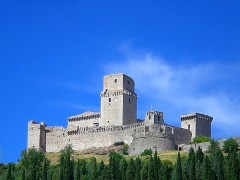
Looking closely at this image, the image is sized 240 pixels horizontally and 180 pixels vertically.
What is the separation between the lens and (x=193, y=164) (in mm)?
89812

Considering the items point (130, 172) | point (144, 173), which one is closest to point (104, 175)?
point (130, 172)

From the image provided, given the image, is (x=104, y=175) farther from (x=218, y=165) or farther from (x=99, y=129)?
(x=99, y=129)

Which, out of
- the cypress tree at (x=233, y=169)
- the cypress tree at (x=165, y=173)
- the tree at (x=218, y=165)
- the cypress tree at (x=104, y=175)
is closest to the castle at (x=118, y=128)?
the cypress tree at (x=104, y=175)

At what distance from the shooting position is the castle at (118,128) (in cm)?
11362

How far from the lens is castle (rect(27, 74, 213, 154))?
11362cm

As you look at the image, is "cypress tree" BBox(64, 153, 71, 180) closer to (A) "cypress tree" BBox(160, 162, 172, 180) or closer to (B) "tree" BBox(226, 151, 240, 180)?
(A) "cypress tree" BBox(160, 162, 172, 180)

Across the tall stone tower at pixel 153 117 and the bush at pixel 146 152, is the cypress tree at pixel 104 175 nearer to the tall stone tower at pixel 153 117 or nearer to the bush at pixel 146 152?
the bush at pixel 146 152

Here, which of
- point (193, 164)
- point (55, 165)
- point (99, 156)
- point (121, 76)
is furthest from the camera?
point (121, 76)

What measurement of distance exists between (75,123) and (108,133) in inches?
446

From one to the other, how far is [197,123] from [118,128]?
35.4 ft

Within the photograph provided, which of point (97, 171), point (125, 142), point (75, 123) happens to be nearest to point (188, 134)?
point (125, 142)

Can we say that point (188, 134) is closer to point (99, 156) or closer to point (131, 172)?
point (99, 156)

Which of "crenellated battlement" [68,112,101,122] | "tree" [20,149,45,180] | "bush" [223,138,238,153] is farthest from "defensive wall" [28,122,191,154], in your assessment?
"bush" [223,138,238,153]

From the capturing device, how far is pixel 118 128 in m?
118
